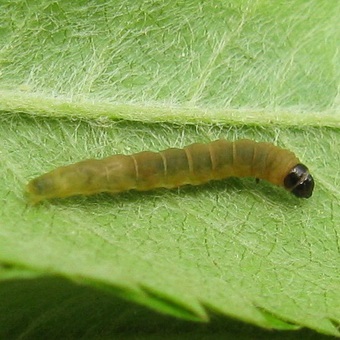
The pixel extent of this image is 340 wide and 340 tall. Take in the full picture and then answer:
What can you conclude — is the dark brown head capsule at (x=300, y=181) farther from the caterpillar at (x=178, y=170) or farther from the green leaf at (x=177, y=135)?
the green leaf at (x=177, y=135)

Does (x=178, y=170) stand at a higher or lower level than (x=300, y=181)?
lower

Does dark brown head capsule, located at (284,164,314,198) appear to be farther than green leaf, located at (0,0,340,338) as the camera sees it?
Yes

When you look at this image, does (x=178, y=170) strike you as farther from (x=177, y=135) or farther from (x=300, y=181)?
(x=300, y=181)

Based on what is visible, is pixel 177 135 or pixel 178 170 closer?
pixel 178 170

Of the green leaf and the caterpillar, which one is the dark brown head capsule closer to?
the caterpillar

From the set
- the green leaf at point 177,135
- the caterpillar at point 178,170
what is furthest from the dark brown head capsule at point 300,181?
the green leaf at point 177,135

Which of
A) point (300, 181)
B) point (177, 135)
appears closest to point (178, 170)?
point (177, 135)

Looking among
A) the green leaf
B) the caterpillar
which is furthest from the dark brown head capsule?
the green leaf

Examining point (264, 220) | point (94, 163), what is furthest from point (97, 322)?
point (264, 220)
